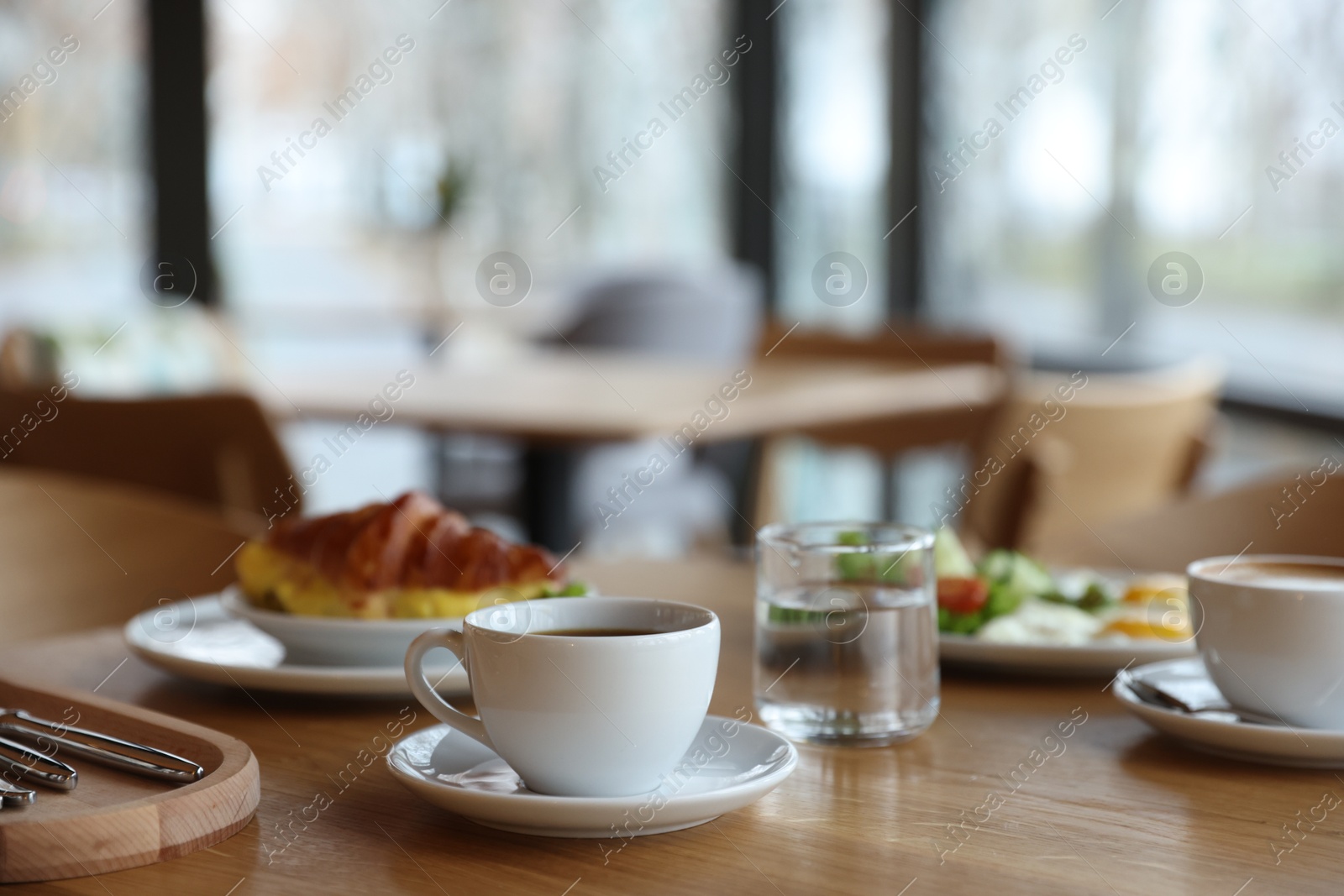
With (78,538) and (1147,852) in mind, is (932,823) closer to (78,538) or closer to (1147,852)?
(1147,852)

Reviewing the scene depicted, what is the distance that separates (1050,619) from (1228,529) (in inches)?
23.0

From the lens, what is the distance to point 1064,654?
3.06 ft

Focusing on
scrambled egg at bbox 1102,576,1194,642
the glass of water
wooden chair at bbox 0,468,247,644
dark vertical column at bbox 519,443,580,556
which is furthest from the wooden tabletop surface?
the glass of water

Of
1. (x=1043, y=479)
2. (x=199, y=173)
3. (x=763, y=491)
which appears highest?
(x=199, y=173)

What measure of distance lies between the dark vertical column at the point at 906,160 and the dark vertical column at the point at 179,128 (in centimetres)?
281

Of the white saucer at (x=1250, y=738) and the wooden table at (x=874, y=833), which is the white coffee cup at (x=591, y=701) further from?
the white saucer at (x=1250, y=738)

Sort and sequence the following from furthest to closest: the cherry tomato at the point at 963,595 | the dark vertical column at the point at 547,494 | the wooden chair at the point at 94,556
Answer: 1. the dark vertical column at the point at 547,494
2. the wooden chair at the point at 94,556
3. the cherry tomato at the point at 963,595

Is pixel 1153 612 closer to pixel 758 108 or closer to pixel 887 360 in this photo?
pixel 887 360

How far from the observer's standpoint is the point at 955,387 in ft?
9.82

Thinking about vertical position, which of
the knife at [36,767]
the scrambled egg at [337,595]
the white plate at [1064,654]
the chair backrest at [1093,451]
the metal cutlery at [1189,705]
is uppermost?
the scrambled egg at [337,595]

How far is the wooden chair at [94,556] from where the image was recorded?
4.56ft

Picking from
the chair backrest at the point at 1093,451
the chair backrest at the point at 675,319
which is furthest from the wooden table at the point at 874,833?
the chair backrest at the point at 675,319

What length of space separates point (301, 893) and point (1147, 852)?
358mm

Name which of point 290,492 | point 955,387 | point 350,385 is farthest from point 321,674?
point 955,387
